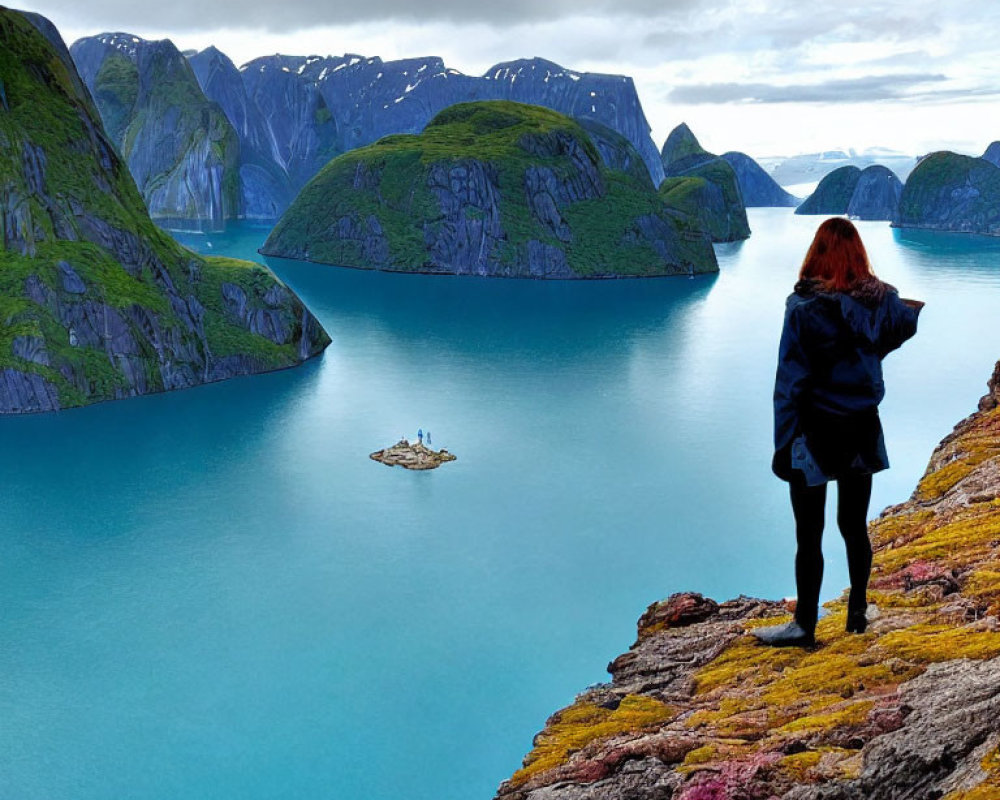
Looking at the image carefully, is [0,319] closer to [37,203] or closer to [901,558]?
[37,203]

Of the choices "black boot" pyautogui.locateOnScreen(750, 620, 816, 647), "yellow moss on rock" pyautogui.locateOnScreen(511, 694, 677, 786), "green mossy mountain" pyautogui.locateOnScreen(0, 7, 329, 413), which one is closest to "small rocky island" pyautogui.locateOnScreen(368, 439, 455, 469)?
"green mossy mountain" pyautogui.locateOnScreen(0, 7, 329, 413)

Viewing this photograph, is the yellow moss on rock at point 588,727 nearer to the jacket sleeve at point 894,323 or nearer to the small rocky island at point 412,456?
the jacket sleeve at point 894,323

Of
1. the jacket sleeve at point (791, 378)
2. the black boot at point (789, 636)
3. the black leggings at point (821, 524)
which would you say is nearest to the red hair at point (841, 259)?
the jacket sleeve at point (791, 378)

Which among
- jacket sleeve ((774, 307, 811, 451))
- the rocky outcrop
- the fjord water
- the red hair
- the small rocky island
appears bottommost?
the fjord water

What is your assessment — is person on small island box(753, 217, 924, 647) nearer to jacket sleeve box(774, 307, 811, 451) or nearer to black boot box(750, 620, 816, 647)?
jacket sleeve box(774, 307, 811, 451)

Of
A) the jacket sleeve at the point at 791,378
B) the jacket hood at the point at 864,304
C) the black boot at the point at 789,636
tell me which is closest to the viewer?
the jacket hood at the point at 864,304
